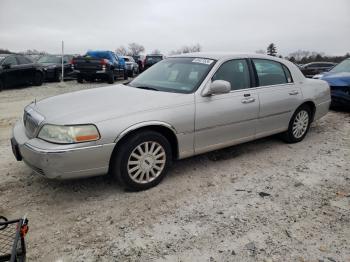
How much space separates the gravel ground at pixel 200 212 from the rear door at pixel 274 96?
1.78ft

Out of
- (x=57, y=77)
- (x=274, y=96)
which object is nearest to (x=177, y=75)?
(x=274, y=96)

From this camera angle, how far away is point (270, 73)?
4965 millimetres

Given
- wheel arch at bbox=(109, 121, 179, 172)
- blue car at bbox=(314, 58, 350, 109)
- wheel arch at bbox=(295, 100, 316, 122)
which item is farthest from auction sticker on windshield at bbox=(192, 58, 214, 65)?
blue car at bbox=(314, 58, 350, 109)

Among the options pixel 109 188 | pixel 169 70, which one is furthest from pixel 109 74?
pixel 109 188

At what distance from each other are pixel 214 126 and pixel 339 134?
10.8 feet

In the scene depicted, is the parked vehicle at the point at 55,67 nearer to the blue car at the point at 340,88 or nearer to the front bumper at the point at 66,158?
the blue car at the point at 340,88

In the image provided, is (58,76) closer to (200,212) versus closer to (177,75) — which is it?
(177,75)

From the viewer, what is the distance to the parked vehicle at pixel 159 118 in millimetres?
3229

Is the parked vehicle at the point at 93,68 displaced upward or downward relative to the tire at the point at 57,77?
Answer: upward

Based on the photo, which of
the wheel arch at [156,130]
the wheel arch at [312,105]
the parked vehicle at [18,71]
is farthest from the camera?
the parked vehicle at [18,71]

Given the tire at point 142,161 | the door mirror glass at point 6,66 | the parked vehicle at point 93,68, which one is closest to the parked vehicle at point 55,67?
the parked vehicle at point 93,68

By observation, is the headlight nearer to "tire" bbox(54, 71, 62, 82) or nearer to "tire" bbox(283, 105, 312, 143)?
"tire" bbox(283, 105, 312, 143)

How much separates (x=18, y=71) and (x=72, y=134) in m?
11.4

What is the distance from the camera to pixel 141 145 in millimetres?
3553
